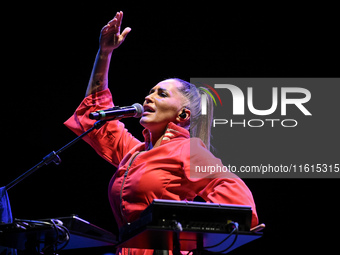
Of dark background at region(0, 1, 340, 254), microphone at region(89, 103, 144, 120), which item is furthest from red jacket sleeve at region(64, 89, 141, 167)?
dark background at region(0, 1, 340, 254)

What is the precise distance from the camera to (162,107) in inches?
108

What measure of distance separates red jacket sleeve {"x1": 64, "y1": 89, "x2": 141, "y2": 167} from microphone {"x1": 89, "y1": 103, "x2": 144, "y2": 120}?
45cm

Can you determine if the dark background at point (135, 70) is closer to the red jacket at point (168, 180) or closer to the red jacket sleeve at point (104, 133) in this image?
the red jacket sleeve at point (104, 133)

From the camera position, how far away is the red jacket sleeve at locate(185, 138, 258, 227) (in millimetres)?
2162

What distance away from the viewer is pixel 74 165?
3.72m

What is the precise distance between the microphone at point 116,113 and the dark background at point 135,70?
1.12m

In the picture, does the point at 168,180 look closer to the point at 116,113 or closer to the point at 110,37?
the point at 116,113

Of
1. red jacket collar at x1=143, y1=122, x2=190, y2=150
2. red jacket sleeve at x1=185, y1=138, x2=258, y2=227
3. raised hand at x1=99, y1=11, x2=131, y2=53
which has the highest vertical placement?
raised hand at x1=99, y1=11, x2=131, y2=53

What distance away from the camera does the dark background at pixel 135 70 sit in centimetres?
352

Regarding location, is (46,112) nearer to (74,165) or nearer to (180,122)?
(74,165)

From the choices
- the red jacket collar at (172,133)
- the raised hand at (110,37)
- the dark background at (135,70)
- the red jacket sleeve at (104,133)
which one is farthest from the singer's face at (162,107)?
the dark background at (135,70)

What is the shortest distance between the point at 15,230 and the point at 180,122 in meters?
1.17

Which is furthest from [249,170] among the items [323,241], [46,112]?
[46,112]

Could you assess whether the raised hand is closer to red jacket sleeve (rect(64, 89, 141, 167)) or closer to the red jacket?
red jacket sleeve (rect(64, 89, 141, 167))
